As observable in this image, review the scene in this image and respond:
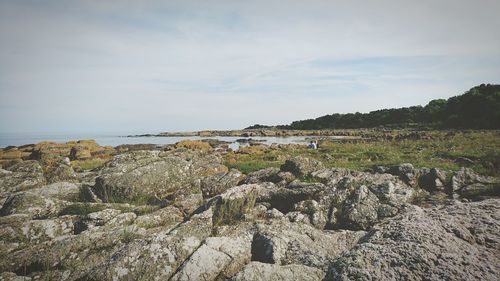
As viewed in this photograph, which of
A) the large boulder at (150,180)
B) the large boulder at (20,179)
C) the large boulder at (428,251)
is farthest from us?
the large boulder at (20,179)

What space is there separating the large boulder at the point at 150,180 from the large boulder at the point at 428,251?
10098 millimetres

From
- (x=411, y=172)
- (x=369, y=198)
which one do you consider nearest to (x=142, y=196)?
(x=369, y=198)

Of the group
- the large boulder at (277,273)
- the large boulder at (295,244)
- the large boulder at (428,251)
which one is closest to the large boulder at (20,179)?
the large boulder at (295,244)

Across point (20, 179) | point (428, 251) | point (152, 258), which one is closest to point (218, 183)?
point (152, 258)

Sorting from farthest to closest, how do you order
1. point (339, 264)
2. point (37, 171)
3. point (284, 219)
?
point (37, 171)
point (284, 219)
point (339, 264)

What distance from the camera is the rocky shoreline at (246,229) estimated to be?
4000 mm

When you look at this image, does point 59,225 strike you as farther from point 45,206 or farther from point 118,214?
point 45,206

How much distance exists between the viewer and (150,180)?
13.5m

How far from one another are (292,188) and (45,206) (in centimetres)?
901

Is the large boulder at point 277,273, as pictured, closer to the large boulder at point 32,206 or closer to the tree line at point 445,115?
the large boulder at point 32,206

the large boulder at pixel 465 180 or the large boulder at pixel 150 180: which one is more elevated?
the large boulder at pixel 150 180

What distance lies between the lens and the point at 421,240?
13.4 ft

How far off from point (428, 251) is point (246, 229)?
16.7ft

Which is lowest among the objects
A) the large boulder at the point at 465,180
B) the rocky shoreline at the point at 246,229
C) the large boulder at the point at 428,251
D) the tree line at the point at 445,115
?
the large boulder at the point at 465,180
